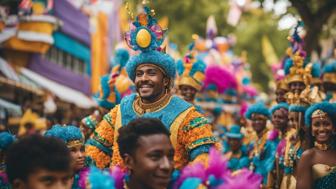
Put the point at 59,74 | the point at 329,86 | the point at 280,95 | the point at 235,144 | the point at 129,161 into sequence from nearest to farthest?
1. the point at 129,161
2. the point at 280,95
3. the point at 235,144
4. the point at 329,86
5. the point at 59,74

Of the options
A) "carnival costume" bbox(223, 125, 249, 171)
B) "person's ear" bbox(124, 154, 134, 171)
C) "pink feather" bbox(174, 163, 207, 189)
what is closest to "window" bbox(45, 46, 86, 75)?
"carnival costume" bbox(223, 125, 249, 171)

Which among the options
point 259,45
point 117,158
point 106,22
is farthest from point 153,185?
point 259,45

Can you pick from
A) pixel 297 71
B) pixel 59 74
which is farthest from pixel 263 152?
pixel 59 74

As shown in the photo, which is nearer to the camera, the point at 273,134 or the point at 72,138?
the point at 72,138

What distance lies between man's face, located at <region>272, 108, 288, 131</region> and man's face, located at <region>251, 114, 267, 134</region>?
31.3 inches

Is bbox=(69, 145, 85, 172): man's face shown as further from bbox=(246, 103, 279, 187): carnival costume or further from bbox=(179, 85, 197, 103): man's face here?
bbox=(246, 103, 279, 187): carnival costume

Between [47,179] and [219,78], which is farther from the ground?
[219,78]

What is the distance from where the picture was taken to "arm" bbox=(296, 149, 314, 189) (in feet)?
22.0

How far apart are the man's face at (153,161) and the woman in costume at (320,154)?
2.55 m

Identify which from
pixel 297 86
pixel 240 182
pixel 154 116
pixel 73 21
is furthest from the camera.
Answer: pixel 73 21

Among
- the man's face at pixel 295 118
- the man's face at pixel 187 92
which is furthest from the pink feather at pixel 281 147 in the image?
the man's face at pixel 187 92

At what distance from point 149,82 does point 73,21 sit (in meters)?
16.4

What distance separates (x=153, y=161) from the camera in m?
4.48

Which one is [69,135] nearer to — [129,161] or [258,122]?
[129,161]
